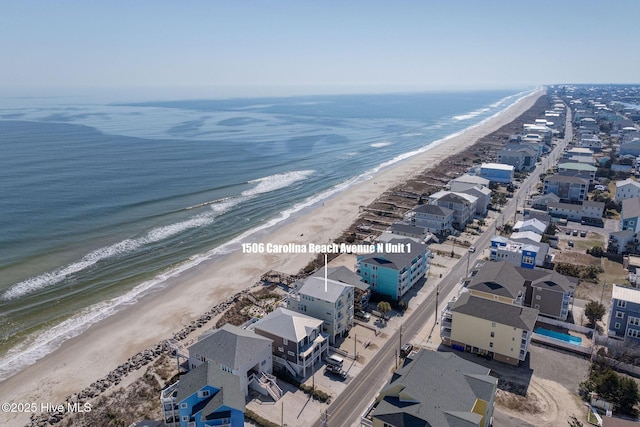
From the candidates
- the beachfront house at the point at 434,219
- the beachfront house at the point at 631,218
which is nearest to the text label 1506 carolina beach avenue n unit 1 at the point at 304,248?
the beachfront house at the point at 434,219

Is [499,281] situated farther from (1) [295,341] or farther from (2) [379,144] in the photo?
(2) [379,144]

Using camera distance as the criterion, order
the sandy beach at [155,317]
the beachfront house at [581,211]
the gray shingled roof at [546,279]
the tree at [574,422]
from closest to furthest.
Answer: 1. the tree at [574,422]
2. the sandy beach at [155,317]
3. the gray shingled roof at [546,279]
4. the beachfront house at [581,211]

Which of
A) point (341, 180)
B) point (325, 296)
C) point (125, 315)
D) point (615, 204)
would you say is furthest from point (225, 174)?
point (615, 204)

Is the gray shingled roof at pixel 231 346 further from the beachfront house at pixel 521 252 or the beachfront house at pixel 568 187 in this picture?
the beachfront house at pixel 568 187

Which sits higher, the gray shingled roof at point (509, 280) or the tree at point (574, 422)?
the gray shingled roof at point (509, 280)

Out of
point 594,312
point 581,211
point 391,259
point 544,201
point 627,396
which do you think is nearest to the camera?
point 627,396

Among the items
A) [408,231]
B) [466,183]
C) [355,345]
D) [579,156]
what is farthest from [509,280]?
[579,156]

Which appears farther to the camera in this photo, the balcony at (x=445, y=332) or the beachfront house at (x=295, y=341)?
the balcony at (x=445, y=332)
